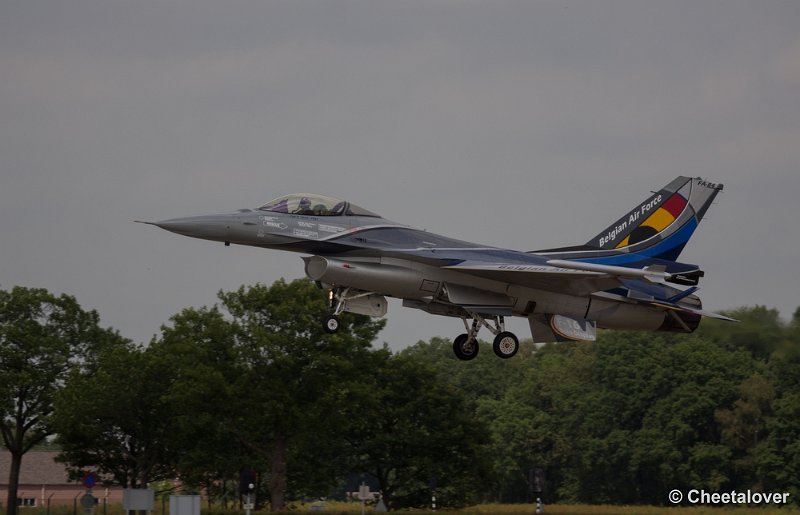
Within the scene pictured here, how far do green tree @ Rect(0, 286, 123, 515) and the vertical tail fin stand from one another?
39394mm

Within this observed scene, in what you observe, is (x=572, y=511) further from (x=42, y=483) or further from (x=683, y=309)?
(x=42, y=483)

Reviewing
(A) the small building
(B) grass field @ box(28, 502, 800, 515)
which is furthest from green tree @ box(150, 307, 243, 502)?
(A) the small building

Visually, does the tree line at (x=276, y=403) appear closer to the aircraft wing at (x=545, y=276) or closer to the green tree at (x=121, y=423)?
the green tree at (x=121, y=423)

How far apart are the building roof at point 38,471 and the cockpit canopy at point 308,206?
64447mm

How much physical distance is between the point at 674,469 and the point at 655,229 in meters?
46.5

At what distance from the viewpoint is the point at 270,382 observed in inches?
2361

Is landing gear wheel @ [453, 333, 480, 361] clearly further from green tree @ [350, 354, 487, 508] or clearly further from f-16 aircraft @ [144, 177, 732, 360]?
green tree @ [350, 354, 487, 508]

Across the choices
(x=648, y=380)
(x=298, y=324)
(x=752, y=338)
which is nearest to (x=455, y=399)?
(x=298, y=324)

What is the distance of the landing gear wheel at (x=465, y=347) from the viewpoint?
118 feet

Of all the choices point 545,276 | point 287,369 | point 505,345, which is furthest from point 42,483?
point 545,276

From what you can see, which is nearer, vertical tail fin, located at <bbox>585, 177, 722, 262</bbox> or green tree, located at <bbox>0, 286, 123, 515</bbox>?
vertical tail fin, located at <bbox>585, 177, 722, 262</bbox>

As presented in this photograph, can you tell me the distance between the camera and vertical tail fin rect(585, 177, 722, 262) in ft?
125

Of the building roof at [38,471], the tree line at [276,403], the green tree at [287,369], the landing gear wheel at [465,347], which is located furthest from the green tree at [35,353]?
the landing gear wheel at [465,347]

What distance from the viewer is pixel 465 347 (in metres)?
35.9
